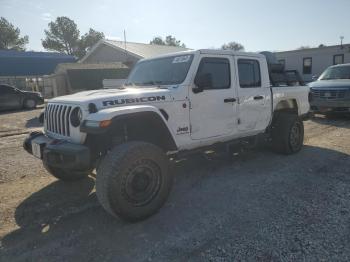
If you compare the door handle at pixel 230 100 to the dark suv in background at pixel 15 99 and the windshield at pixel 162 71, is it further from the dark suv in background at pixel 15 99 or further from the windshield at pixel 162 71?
the dark suv in background at pixel 15 99

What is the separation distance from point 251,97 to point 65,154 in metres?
3.17

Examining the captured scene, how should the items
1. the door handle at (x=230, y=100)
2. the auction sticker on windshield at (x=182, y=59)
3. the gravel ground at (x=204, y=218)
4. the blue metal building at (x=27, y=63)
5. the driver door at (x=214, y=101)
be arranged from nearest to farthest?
the gravel ground at (x=204, y=218) < the driver door at (x=214, y=101) < the auction sticker on windshield at (x=182, y=59) < the door handle at (x=230, y=100) < the blue metal building at (x=27, y=63)


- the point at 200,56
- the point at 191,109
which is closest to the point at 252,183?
the point at 191,109

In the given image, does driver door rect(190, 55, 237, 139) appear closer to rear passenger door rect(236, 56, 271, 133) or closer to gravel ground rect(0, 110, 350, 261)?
rear passenger door rect(236, 56, 271, 133)

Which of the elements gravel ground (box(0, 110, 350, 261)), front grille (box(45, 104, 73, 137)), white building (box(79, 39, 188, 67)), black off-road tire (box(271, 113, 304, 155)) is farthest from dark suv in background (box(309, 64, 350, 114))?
white building (box(79, 39, 188, 67))

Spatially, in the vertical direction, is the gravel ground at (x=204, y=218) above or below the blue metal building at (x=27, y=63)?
below

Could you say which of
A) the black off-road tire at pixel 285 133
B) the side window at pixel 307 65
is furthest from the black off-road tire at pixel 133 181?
the side window at pixel 307 65

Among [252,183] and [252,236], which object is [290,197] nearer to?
[252,183]

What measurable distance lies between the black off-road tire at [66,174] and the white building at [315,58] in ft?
74.1

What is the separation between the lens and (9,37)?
220ft

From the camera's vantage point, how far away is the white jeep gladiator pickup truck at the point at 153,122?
3451 millimetres

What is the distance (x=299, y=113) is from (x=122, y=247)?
4.91 meters

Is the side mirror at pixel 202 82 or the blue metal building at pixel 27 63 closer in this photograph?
the side mirror at pixel 202 82

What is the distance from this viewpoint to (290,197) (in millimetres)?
4215
